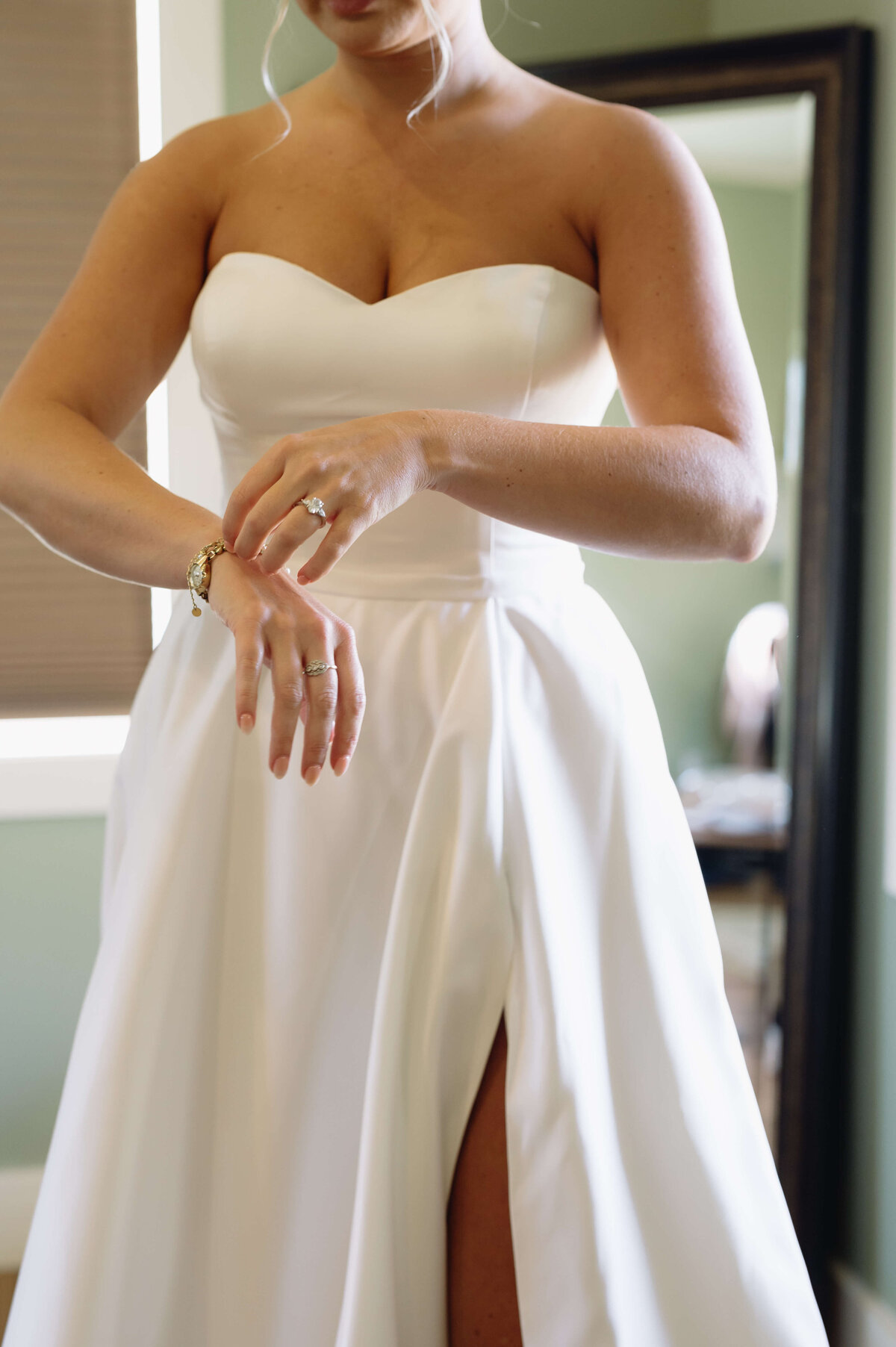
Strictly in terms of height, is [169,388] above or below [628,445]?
above

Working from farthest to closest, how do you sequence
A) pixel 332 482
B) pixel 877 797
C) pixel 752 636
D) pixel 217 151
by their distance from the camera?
1. pixel 752 636
2. pixel 877 797
3. pixel 217 151
4. pixel 332 482

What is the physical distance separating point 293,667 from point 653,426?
33cm

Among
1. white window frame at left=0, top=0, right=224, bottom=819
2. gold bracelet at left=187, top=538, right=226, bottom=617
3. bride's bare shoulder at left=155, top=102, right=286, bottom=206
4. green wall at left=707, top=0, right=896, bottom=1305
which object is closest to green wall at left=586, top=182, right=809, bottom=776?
green wall at left=707, top=0, right=896, bottom=1305

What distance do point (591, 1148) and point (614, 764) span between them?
30cm

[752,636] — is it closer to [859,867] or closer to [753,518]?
[859,867]

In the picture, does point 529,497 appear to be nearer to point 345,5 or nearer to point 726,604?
point 345,5

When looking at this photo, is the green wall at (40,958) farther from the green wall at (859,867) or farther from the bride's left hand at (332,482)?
the bride's left hand at (332,482)

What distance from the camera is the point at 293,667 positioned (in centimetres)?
78

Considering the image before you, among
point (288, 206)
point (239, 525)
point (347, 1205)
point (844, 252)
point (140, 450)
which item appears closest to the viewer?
point (239, 525)

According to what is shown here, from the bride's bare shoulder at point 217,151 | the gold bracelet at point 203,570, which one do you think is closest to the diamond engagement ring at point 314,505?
the gold bracelet at point 203,570

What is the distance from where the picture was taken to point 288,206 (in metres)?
1.04

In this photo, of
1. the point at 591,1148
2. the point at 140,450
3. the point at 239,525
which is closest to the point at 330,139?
the point at 239,525

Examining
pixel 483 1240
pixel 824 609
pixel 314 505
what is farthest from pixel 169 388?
pixel 483 1240

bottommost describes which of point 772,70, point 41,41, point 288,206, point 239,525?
point 239,525
